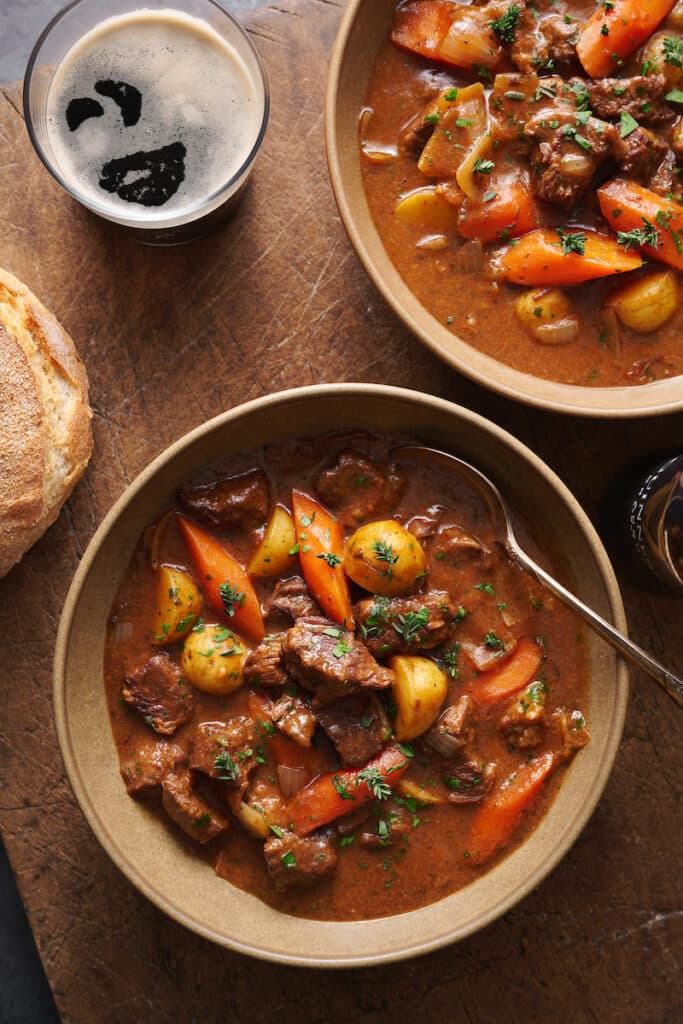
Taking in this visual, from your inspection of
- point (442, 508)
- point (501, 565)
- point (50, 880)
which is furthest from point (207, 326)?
point (50, 880)

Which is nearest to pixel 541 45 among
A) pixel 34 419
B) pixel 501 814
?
pixel 34 419

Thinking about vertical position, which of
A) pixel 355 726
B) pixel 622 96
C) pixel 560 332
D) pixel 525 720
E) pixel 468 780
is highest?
pixel 622 96

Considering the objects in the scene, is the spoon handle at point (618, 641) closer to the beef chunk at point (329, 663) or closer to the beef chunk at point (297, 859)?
the beef chunk at point (329, 663)

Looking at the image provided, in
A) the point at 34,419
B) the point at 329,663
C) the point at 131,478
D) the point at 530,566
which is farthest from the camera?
the point at 131,478

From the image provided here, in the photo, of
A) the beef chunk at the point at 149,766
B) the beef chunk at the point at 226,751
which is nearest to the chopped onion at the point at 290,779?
the beef chunk at the point at 226,751

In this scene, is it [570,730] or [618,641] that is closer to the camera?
[618,641]

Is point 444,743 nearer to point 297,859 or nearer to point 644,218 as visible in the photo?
point 297,859
